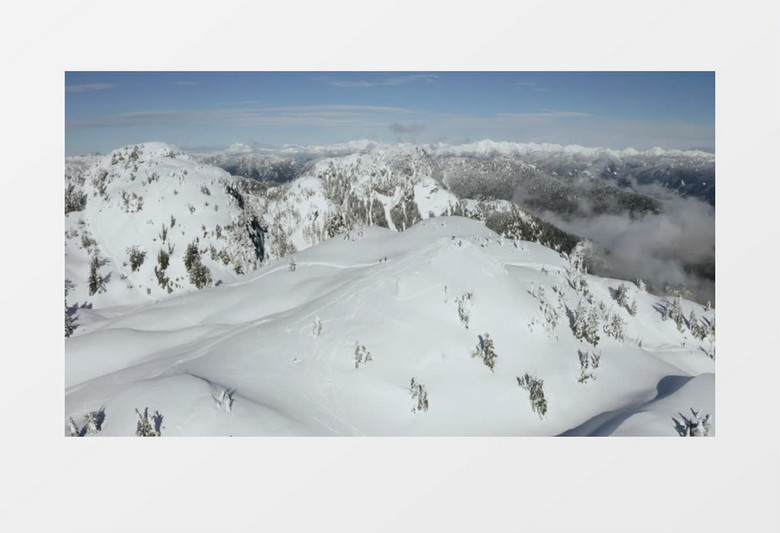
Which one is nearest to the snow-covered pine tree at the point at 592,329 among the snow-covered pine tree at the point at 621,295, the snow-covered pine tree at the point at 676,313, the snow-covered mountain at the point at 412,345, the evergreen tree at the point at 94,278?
the snow-covered mountain at the point at 412,345

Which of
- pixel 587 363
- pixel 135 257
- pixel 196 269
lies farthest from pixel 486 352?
pixel 135 257

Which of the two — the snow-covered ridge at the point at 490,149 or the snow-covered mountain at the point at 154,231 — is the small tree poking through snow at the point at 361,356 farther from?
the snow-covered mountain at the point at 154,231

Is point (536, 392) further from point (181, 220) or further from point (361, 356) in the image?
point (181, 220)

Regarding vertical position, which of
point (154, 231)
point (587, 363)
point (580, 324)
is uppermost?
point (154, 231)

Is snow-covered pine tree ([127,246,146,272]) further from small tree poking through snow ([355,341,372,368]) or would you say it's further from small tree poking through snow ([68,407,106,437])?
small tree poking through snow ([355,341,372,368])

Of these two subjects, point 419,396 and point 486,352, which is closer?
point 419,396

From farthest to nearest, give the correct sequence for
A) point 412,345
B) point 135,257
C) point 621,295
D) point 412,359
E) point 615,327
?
point 135,257, point 621,295, point 615,327, point 412,345, point 412,359
